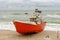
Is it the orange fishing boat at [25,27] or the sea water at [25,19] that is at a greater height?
the orange fishing boat at [25,27]

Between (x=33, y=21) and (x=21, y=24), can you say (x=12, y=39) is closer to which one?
(x=21, y=24)

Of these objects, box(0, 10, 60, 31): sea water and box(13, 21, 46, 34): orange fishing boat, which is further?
box(0, 10, 60, 31): sea water

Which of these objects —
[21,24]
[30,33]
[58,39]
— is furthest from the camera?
[30,33]

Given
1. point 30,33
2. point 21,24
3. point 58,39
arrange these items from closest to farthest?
point 58,39 < point 21,24 < point 30,33

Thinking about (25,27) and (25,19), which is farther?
(25,19)

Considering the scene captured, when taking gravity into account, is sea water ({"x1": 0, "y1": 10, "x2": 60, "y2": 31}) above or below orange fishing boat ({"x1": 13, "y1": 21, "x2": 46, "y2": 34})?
below

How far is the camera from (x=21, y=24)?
1415 cm

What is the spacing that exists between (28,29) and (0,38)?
6.54ft

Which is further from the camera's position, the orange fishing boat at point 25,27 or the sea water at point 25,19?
the sea water at point 25,19

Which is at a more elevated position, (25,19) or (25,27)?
(25,27)

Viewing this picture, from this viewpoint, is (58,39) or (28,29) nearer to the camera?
(58,39)

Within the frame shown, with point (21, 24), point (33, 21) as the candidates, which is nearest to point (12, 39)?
point (21, 24)

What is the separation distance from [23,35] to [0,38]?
5.90 ft

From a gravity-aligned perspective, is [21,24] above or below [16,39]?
above
